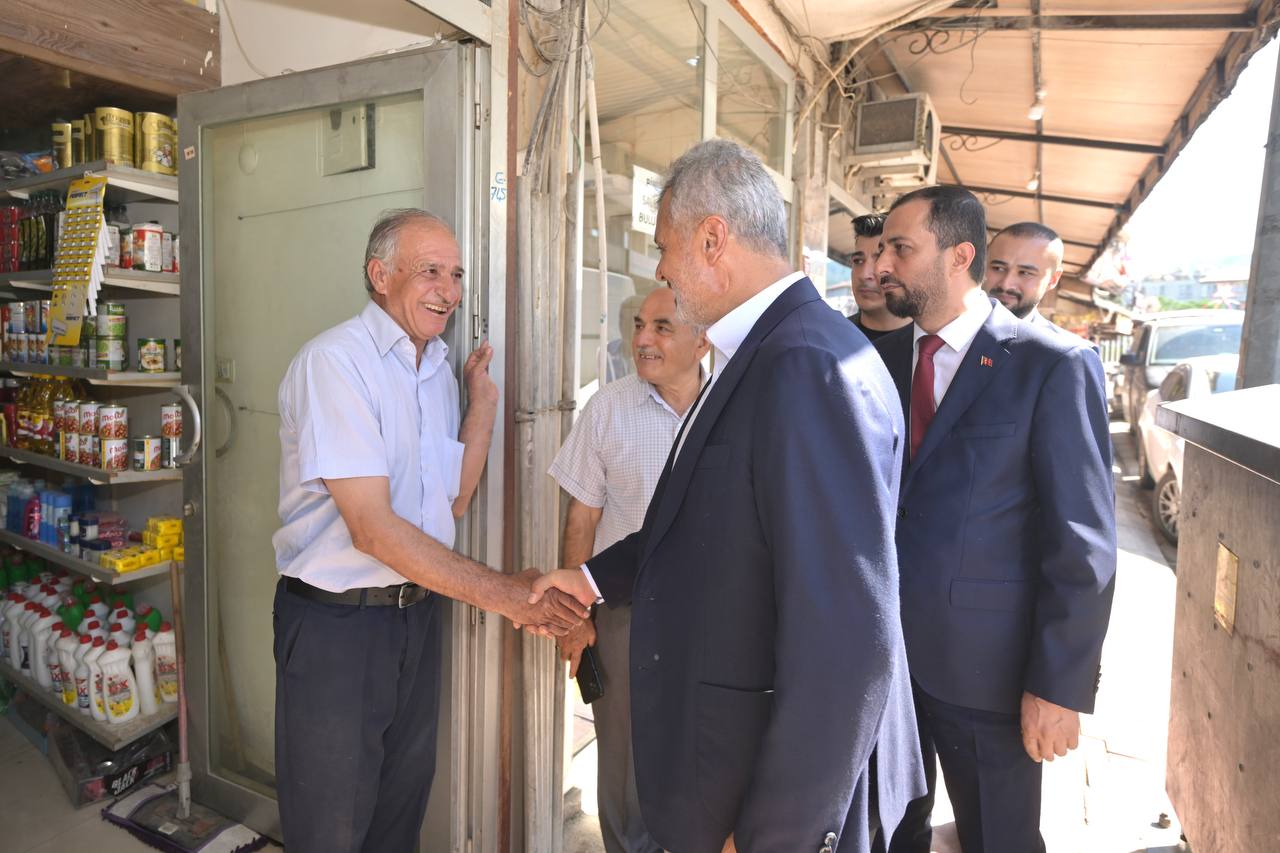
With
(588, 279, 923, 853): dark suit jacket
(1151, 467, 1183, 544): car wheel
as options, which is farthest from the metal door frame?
(1151, 467, 1183, 544): car wheel

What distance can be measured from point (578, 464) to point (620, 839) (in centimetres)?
108

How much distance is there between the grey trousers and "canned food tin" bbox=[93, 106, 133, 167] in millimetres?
2207

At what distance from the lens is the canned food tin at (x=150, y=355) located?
8.24 feet

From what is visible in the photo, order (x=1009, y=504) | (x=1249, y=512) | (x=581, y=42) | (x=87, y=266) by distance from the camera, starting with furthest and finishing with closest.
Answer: (x=87, y=266) → (x=581, y=42) → (x=1009, y=504) → (x=1249, y=512)

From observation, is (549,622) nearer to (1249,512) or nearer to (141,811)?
(1249,512)

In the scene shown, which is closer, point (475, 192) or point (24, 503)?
point (475, 192)

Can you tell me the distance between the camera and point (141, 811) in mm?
2488

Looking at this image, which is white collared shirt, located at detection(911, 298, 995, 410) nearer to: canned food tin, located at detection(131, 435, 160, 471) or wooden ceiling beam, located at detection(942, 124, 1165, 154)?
canned food tin, located at detection(131, 435, 160, 471)

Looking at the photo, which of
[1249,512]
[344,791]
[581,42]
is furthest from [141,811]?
[1249,512]

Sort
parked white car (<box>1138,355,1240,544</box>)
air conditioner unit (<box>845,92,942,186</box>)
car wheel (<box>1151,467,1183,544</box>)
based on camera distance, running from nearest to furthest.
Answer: air conditioner unit (<box>845,92,942,186</box>), parked white car (<box>1138,355,1240,544</box>), car wheel (<box>1151,467,1183,544</box>)

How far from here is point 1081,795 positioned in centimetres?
283

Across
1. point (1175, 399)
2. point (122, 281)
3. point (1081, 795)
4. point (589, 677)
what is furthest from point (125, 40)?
point (1175, 399)

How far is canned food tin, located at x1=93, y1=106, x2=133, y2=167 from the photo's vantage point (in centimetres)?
244

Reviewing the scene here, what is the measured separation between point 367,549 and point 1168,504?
665cm
